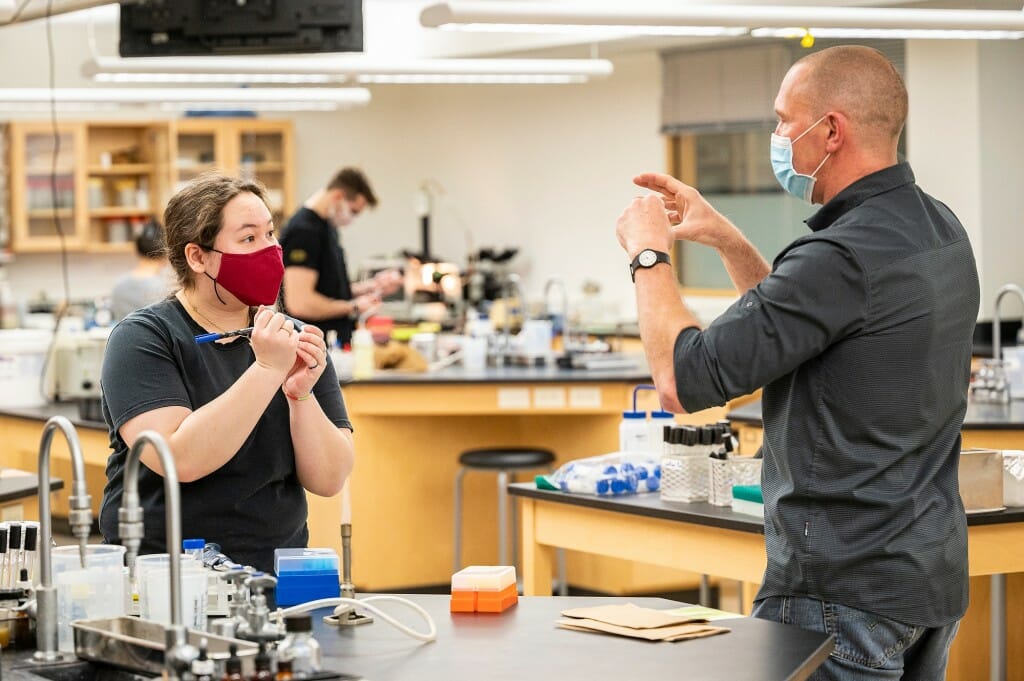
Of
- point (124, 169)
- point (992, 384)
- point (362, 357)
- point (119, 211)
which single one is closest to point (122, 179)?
point (124, 169)

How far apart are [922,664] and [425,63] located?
4377 millimetres

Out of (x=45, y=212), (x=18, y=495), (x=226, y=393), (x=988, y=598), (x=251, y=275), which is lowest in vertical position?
(x=988, y=598)

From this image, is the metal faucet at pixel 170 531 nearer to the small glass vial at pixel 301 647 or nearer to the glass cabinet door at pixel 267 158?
the small glass vial at pixel 301 647

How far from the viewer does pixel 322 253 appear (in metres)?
6.26

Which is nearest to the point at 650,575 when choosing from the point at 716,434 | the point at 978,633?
the point at 978,633

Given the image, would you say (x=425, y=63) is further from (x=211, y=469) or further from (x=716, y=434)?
(x=211, y=469)

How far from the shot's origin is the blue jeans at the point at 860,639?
7.13 feet

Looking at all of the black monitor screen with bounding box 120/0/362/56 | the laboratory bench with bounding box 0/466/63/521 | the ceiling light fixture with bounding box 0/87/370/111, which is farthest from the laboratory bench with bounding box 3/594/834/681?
the ceiling light fixture with bounding box 0/87/370/111

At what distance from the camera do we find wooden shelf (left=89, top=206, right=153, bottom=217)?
32.9 feet

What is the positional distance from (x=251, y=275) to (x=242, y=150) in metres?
8.07

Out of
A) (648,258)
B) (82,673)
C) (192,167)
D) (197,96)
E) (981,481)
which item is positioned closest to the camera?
(82,673)

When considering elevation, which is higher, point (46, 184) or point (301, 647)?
point (46, 184)

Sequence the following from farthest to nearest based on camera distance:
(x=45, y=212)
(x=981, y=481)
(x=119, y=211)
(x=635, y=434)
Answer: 1. (x=119, y=211)
2. (x=45, y=212)
3. (x=635, y=434)
4. (x=981, y=481)

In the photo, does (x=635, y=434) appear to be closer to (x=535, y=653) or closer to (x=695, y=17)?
(x=695, y=17)
